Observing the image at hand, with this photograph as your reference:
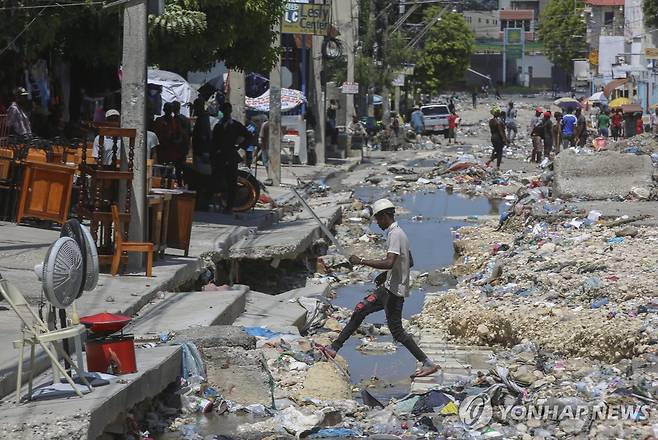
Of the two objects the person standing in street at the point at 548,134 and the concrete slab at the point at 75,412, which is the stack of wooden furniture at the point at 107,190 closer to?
the concrete slab at the point at 75,412

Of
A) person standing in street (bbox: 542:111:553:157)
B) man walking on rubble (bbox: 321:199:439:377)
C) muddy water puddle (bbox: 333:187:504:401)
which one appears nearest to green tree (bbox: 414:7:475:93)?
person standing in street (bbox: 542:111:553:157)

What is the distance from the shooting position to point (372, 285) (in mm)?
15906

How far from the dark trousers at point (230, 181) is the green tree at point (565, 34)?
103372mm

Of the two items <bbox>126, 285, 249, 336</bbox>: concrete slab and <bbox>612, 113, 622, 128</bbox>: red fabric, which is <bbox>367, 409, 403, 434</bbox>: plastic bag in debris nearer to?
<bbox>126, 285, 249, 336</bbox>: concrete slab

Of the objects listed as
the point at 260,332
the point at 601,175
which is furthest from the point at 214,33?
the point at 260,332

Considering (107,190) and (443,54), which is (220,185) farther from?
(443,54)

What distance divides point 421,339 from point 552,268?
8.09 feet

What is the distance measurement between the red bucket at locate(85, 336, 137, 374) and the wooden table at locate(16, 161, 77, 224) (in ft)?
21.7

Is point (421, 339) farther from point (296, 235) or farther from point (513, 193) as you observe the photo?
point (513, 193)

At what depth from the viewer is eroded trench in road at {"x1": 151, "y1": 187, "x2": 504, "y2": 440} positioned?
10.2m

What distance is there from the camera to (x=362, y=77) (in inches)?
2099

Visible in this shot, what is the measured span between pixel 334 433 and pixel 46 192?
7.13 metres
